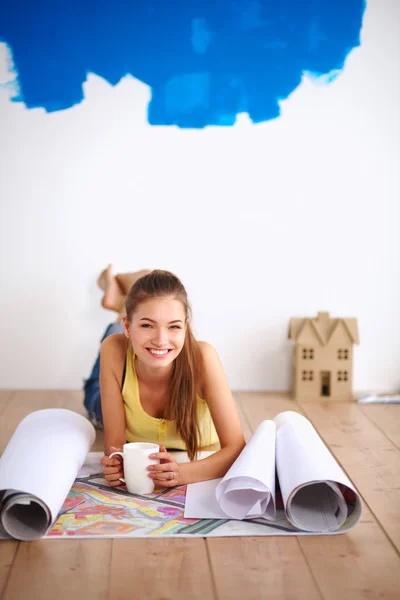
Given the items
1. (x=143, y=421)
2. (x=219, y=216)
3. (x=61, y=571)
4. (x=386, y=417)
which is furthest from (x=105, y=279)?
(x=61, y=571)

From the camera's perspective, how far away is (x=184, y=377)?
2.02m

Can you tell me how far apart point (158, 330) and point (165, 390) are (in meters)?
0.28

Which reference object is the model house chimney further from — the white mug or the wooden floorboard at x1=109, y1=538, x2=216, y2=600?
the wooden floorboard at x1=109, y1=538, x2=216, y2=600

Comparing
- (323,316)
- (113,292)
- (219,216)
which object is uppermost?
(219,216)

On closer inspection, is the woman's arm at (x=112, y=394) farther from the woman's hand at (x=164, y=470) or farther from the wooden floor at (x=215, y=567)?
the wooden floor at (x=215, y=567)

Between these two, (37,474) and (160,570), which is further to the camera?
(37,474)

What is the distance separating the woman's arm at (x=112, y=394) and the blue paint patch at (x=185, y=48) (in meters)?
1.47

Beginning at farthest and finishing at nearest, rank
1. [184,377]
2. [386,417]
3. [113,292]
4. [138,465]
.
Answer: [113,292], [386,417], [184,377], [138,465]

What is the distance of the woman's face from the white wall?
4.57 feet

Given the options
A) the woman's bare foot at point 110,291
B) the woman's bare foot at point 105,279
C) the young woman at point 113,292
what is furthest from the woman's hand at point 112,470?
the woman's bare foot at point 105,279

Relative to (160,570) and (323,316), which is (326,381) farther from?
(160,570)

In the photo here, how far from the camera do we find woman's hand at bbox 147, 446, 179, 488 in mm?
1785

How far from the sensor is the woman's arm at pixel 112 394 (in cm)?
201

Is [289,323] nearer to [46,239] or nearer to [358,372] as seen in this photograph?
[358,372]
